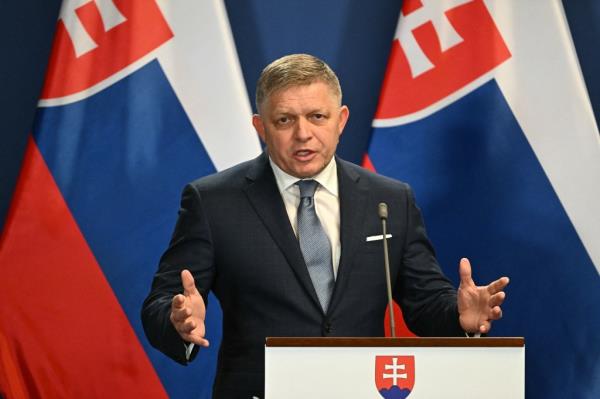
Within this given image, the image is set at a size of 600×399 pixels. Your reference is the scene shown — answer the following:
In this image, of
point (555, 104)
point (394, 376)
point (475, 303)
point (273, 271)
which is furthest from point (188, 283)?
point (555, 104)

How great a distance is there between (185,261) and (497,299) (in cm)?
86

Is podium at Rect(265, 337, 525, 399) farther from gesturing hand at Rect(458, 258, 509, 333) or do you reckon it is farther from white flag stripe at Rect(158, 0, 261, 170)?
white flag stripe at Rect(158, 0, 261, 170)

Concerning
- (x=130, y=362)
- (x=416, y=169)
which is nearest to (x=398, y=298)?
(x=416, y=169)

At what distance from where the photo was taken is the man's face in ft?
7.95

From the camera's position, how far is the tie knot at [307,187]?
99.3 inches

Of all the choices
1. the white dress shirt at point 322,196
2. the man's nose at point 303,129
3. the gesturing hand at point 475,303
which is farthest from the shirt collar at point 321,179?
the gesturing hand at point 475,303

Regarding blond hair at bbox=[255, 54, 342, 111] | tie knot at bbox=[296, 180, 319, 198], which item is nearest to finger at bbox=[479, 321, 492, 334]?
tie knot at bbox=[296, 180, 319, 198]

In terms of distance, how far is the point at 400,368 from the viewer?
1.80 m

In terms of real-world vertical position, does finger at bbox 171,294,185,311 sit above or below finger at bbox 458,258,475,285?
below

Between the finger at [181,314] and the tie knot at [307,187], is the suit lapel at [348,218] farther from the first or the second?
the finger at [181,314]

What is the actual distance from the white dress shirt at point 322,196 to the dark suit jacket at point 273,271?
0.03m

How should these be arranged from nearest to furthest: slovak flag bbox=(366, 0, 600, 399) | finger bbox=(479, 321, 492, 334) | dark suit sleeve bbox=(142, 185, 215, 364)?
finger bbox=(479, 321, 492, 334) < dark suit sleeve bbox=(142, 185, 215, 364) < slovak flag bbox=(366, 0, 600, 399)

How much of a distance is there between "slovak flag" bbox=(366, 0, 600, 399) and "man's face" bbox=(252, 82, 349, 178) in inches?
41.8

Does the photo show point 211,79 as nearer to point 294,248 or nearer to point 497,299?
point 294,248
